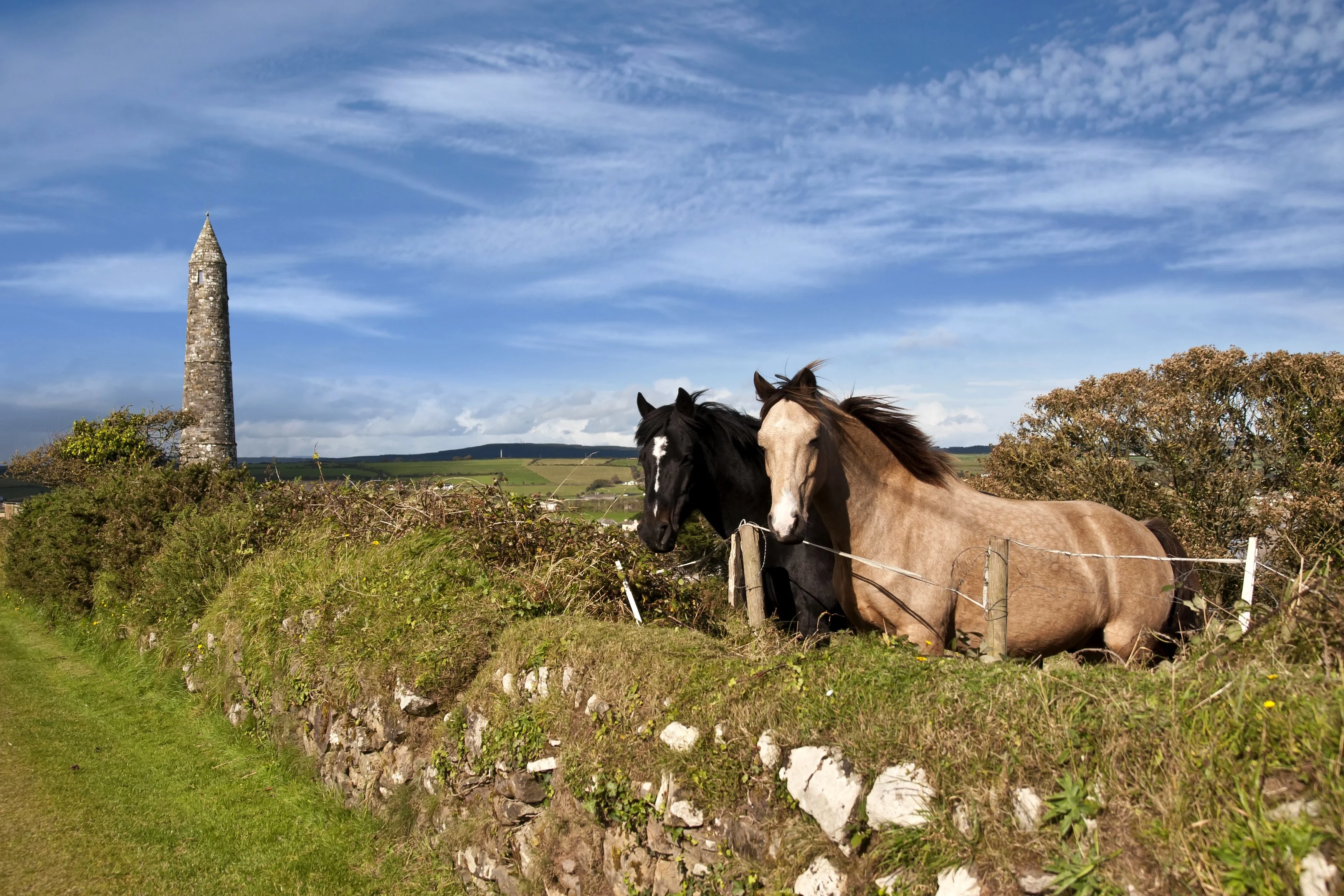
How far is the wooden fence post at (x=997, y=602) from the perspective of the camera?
14.7 feet

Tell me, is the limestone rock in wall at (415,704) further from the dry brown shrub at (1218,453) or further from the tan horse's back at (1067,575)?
the dry brown shrub at (1218,453)

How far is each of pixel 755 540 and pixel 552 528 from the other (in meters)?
3.06

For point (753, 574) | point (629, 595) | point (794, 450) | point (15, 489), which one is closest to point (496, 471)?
point (629, 595)

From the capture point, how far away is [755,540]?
217 inches

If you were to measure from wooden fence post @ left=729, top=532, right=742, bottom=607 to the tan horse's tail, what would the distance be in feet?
9.09

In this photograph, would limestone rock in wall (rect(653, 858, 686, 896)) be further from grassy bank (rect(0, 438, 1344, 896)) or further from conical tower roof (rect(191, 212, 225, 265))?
conical tower roof (rect(191, 212, 225, 265))

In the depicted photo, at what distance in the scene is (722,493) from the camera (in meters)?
6.74

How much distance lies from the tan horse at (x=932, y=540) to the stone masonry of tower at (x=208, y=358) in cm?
3382

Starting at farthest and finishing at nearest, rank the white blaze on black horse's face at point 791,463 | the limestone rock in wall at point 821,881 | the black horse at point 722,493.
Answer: the black horse at point 722,493, the white blaze on black horse's face at point 791,463, the limestone rock in wall at point 821,881

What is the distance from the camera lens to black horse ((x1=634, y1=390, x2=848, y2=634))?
6.18 metres

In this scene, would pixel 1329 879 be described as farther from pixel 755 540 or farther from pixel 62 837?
pixel 62 837

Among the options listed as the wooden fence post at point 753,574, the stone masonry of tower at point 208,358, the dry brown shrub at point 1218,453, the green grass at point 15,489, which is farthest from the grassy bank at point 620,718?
the green grass at point 15,489

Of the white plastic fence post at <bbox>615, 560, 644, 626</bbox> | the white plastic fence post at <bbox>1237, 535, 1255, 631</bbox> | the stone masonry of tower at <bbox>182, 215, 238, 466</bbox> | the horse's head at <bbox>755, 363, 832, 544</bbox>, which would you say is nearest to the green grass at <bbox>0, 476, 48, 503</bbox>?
the stone masonry of tower at <bbox>182, 215, 238, 466</bbox>

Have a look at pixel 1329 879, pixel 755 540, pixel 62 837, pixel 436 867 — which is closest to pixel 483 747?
pixel 436 867
